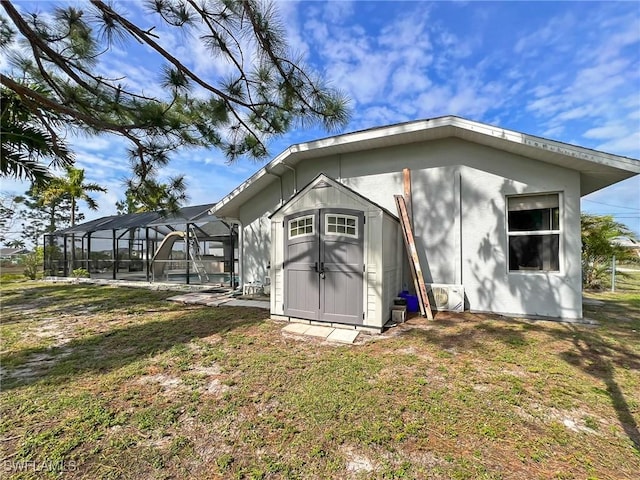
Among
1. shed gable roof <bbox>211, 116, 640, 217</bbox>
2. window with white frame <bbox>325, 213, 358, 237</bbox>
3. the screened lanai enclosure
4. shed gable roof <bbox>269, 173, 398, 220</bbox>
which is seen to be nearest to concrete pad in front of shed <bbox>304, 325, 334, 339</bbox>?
window with white frame <bbox>325, 213, 358, 237</bbox>

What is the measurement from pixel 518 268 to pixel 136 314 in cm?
872

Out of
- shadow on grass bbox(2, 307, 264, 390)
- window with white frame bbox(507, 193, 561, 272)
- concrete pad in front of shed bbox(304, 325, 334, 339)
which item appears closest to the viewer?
shadow on grass bbox(2, 307, 264, 390)

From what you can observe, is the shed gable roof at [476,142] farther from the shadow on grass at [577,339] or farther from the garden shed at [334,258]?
the shadow on grass at [577,339]

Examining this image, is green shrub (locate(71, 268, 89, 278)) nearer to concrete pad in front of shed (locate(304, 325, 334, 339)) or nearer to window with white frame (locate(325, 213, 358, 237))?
concrete pad in front of shed (locate(304, 325, 334, 339))

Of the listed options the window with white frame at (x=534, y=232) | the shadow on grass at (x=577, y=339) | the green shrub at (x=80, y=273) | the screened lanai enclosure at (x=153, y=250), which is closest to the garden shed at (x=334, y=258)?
the shadow on grass at (x=577, y=339)

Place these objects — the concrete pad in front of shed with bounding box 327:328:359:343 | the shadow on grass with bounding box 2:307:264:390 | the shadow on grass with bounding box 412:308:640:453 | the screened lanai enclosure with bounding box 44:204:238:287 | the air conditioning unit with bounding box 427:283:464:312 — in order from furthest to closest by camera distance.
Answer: the screened lanai enclosure with bounding box 44:204:238:287 < the air conditioning unit with bounding box 427:283:464:312 < the concrete pad in front of shed with bounding box 327:328:359:343 < the shadow on grass with bounding box 2:307:264:390 < the shadow on grass with bounding box 412:308:640:453

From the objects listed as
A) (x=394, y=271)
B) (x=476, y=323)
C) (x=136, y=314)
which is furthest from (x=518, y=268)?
(x=136, y=314)

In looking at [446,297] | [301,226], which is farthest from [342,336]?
[446,297]

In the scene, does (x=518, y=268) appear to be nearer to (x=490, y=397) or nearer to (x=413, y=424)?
(x=490, y=397)

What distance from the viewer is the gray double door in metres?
5.01

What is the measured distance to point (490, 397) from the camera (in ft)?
9.15

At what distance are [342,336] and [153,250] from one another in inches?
514

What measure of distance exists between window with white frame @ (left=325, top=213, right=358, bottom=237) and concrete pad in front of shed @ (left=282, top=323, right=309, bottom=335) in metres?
1.84

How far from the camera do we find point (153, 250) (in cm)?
1407
